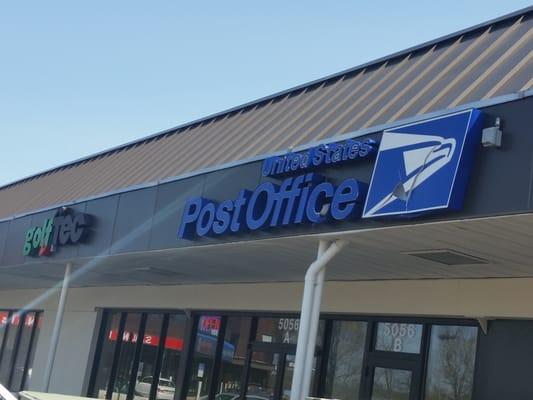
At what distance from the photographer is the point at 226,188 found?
9.72 meters

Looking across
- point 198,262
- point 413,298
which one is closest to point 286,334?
point 198,262

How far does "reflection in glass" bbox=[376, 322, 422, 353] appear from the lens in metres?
10.5

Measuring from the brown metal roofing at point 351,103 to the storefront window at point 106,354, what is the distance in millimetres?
3403

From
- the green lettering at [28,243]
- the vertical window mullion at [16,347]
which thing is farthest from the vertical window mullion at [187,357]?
the vertical window mullion at [16,347]

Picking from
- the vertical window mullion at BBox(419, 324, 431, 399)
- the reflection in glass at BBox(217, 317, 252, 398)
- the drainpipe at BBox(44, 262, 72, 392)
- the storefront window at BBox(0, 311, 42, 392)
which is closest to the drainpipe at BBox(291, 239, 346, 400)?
the vertical window mullion at BBox(419, 324, 431, 399)

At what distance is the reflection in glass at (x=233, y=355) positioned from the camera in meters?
13.6

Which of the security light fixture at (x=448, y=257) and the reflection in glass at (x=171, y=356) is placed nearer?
the security light fixture at (x=448, y=257)

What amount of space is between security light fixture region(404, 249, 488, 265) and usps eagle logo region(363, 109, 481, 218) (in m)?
1.27

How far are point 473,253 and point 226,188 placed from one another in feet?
10.9

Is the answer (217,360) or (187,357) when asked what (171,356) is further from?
(217,360)

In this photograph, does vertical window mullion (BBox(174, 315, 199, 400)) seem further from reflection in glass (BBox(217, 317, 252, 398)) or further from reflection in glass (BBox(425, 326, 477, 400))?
reflection in glass (BBox(425, 326, 477, 400))

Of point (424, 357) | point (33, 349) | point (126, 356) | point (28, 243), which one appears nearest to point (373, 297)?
point (424, 357)

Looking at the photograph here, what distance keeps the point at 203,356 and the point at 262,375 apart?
2101 millimetres

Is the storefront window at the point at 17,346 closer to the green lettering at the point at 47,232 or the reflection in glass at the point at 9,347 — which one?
the reflection in glass at the point at 9,347
